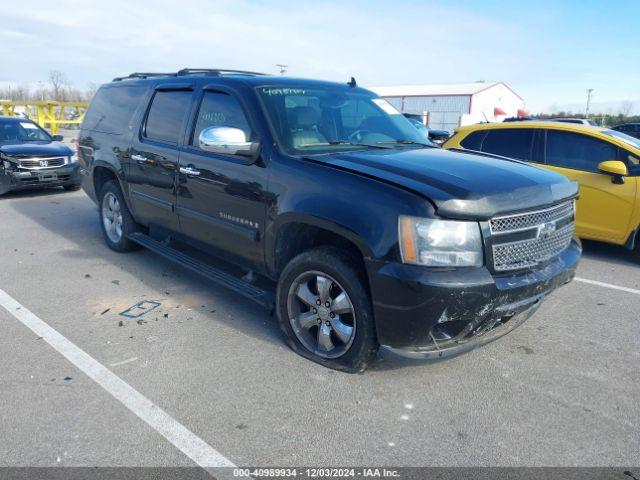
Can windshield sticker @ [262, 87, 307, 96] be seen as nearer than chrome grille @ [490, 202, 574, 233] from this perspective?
No

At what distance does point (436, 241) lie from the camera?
2758 millimetres

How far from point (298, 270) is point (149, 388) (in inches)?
47.8

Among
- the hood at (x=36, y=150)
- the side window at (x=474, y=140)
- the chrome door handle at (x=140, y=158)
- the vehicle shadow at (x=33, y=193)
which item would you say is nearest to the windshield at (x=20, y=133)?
the hood at (x=36, y=150)

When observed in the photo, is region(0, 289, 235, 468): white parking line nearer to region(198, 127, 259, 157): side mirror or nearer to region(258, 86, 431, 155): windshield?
region(198, 127, 259, 157): side mirror

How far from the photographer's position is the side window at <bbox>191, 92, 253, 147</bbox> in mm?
3836

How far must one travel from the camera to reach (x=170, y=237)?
196 inches

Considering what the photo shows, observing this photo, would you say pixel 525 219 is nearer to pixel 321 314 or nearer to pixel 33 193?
pixel 321 314

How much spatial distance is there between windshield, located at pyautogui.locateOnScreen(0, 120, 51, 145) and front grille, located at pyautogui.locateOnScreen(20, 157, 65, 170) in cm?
86

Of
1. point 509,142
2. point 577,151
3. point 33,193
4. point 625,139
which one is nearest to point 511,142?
point 509,142

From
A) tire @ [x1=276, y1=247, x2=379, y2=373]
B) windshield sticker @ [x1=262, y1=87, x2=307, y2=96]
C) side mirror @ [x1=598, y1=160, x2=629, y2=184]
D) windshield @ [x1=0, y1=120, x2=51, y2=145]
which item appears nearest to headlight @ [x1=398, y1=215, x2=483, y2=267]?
tire @ [x1=276, y1=247, x2=379, y2=373]

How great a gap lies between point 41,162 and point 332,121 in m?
7.82

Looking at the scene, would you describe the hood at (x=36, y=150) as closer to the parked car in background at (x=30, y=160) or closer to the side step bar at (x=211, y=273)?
the parked car in background at (x=30, y=160)

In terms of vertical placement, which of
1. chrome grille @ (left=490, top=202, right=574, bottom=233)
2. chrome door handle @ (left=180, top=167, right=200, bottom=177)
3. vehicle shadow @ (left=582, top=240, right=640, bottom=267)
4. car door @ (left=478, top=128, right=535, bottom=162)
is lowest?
vehicle shadow @ (left=582, top=240, right=640, bottom=267)

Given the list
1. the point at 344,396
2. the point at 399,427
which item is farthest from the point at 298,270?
the point at 399,427
